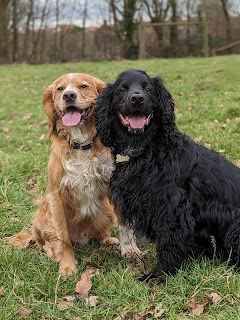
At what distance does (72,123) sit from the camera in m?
3.33

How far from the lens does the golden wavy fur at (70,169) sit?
11.3 feet

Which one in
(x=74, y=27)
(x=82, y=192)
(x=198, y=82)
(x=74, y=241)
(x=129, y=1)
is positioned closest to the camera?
(x=82, y=192)

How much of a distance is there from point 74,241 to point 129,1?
21.7 m

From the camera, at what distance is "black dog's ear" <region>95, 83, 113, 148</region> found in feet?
10.7

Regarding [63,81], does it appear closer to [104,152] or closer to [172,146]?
[104,152]

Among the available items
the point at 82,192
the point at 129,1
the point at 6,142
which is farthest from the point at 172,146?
the point at 129,1

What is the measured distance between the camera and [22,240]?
3.78 metres

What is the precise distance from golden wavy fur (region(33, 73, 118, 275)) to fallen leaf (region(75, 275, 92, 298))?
33cm

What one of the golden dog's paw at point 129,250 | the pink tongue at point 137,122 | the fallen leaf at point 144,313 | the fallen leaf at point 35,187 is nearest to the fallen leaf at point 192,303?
the fallen leaf at point 144,313

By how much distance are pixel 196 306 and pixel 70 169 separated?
1.58m

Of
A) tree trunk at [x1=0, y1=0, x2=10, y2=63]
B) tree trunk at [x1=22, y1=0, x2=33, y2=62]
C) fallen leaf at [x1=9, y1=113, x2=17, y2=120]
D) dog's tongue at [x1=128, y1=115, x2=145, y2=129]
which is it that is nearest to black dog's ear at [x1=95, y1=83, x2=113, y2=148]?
dog's tongue at [x1=128, y1=115, x2=145, y2=129]

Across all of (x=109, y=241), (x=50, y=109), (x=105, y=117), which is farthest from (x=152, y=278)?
(x=50, y=109)

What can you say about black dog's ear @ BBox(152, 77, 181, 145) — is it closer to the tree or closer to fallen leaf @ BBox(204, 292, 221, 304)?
fallen leaf @ BBox(204, 292, 221, 304)

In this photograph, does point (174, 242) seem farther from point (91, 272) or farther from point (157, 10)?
point (157, 10)
